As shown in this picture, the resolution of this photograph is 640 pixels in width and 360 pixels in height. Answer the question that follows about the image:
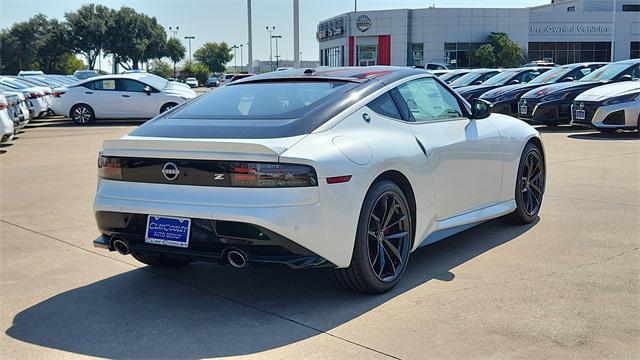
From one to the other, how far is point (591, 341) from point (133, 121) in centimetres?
1992

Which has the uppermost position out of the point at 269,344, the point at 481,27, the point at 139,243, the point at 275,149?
the point at 481,27

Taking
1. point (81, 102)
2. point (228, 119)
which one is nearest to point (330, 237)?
point (228, 119)

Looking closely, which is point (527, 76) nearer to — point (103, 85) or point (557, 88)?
→ point (557, 88)

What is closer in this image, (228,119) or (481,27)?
(228,119)

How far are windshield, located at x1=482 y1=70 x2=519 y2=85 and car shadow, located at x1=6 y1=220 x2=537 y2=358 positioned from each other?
15941 mm

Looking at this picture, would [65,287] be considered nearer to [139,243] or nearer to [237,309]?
[139,243]

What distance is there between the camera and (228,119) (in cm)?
445

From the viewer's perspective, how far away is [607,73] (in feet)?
52.3

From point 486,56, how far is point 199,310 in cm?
6096

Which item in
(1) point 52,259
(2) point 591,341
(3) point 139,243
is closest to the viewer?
(2) point 591,341

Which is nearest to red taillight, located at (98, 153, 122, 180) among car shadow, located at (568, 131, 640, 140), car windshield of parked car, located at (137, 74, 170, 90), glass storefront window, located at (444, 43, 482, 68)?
car shadow, located at (568, 131, 640, 140)

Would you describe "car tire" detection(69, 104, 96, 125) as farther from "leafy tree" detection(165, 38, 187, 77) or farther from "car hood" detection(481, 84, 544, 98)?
"leafy tree" detection(165, 38, 187, 77)

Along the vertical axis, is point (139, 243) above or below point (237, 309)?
above

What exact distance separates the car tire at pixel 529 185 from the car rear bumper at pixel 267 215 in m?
2.56
